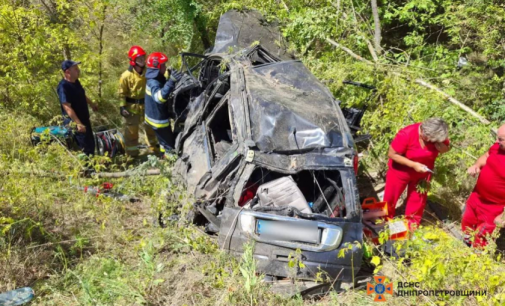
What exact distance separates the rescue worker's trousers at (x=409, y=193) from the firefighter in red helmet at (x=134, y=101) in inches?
160

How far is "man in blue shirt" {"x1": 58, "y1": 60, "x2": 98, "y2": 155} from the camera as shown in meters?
4.99

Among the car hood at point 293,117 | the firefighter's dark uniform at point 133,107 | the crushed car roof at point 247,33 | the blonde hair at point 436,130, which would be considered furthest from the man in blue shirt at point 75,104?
the blonde hair at point 436,130

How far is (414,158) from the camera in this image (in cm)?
382

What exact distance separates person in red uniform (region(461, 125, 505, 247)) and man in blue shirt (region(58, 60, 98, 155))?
505 centimetres

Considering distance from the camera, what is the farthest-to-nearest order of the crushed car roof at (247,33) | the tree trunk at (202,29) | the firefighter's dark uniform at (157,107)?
the tree trunk at (202,29), the crushed car roof at (247,33), the firefighter's dark uniform at (157,107)

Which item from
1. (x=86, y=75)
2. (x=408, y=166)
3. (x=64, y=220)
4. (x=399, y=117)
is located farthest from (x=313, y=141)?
(x=86, y=75)

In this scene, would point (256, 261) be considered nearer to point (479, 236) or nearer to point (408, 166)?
point (408, 166)

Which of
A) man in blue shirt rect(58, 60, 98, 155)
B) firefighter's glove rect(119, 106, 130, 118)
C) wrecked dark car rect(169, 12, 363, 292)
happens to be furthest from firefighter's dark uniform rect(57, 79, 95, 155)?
wrecked dark car rect(169, 12, 363, 292)

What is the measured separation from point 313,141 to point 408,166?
1.22m

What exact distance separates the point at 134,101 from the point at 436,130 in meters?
4.78

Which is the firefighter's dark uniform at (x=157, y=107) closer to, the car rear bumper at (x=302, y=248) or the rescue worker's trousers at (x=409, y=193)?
the car rear bumper at (x=302, y=248)

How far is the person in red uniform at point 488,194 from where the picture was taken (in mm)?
3531

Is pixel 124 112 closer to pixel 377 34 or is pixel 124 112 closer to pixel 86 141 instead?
pixel 86 141

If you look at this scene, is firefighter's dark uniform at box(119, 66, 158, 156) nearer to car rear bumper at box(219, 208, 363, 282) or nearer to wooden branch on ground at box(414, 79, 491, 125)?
car rear bumper at box(219, 208, 363, 282)
